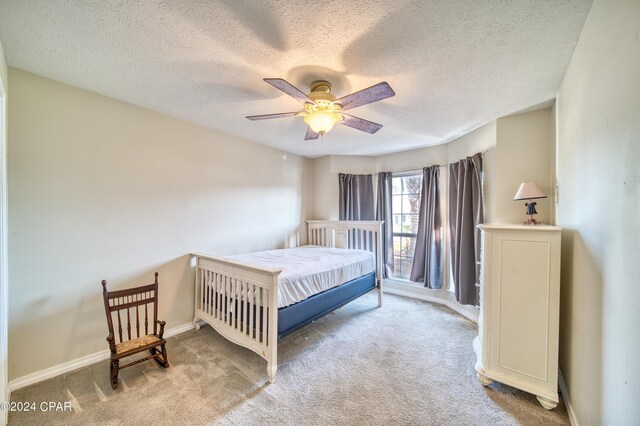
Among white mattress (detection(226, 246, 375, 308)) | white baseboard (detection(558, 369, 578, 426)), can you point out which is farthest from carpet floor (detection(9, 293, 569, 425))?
white mattress (detection(226, 246, 375, 308))

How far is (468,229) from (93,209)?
404 centimetres

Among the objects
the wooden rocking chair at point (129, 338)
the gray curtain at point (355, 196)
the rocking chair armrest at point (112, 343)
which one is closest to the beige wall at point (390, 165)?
the gray curtain at point (355, 196)

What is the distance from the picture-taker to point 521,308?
1832 mm

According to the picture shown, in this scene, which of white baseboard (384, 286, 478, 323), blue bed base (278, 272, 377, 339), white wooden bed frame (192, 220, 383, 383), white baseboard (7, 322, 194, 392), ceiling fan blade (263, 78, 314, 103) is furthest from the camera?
white baseboard (384, 286, 478, 323)

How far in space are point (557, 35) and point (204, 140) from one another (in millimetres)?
3243

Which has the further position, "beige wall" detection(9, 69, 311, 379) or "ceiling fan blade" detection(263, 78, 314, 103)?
"beige wall" detection(9, 69, 311, 379)

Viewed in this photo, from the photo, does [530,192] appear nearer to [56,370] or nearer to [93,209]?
[93,209]

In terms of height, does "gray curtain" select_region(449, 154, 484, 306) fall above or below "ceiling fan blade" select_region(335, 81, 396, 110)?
below

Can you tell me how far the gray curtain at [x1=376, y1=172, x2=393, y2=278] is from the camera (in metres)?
4.27

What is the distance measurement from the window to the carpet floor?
1.71 meters

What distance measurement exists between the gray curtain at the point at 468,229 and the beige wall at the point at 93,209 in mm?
3054

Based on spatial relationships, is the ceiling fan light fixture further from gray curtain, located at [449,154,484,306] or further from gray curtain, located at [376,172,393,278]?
gray curtain, located at [376,172,393,278]

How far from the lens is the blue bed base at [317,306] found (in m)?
2.13

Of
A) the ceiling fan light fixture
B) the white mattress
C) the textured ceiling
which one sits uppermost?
the textured ceiling
